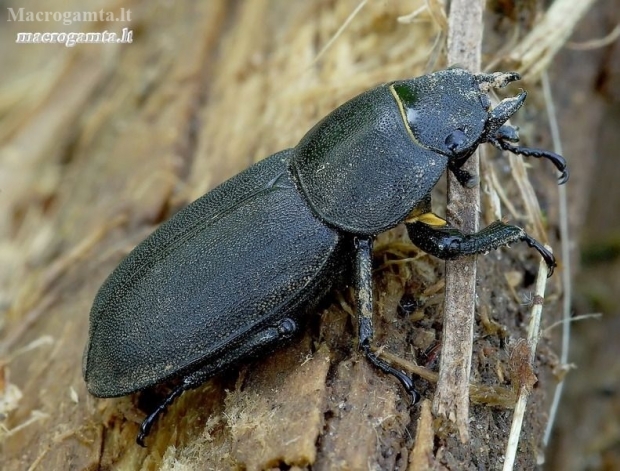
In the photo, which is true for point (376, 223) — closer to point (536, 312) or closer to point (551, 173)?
point (536, 312)

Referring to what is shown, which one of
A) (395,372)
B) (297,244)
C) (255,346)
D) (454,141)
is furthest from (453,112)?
(255,346)

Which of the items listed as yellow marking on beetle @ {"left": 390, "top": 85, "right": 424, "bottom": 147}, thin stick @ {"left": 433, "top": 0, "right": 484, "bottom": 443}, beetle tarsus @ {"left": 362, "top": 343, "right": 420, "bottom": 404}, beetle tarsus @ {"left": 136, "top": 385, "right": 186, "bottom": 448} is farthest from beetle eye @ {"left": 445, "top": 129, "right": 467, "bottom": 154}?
beetle tarsus @ {"left": 136, "top": 385, "right": 186, "bottom": 448}


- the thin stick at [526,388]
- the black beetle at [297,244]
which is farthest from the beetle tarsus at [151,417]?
the thin stick at [526,388]

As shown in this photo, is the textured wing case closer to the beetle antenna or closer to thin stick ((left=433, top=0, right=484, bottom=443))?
thin stick ((left=433, top=0, right=484, bottom=443))

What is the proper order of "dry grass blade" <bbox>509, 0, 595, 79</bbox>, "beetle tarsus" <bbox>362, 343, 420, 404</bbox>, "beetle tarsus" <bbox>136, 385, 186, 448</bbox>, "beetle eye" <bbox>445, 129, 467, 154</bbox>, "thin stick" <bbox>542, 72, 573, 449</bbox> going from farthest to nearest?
"dry grass blade" <bbox>509, 0, 595, 79</bbox> < "thin stick" <bbox>542, 72, 573, 449</bbox> < "beetle tarsus" <bbox>136, 385, 186, 448</bbox> < "beetle eye" <bbox>445, 129, 467, 154</bbox> < "beetle tarsus" <bbox>362, 343, 420, 404</bbox>

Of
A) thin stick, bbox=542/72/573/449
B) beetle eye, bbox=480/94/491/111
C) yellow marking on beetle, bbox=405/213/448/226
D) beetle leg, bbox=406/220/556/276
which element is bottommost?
thin stick, bbox=542/72/573/449

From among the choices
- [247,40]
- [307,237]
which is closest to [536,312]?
[307,237]

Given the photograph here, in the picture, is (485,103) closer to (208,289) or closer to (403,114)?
(403,114)
